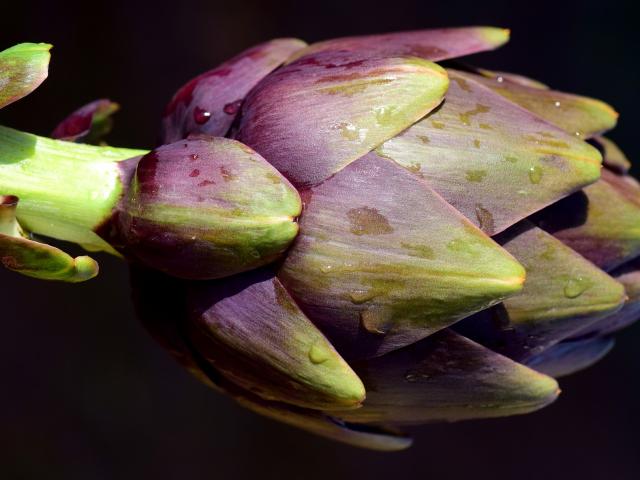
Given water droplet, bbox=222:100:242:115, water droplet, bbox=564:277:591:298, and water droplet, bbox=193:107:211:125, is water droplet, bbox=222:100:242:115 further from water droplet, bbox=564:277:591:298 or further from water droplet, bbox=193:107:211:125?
water droplet, bbox=564:277:591:298

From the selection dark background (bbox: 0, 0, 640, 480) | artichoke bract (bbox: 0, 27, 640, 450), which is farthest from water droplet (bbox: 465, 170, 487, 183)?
dark background (bbox: 0, 0, 640, 480)

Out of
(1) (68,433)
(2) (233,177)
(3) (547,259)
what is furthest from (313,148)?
(1) (68,433)

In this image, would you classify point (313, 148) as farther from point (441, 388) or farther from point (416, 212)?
point (441, 388)

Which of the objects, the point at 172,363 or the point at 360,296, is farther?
the point at 172,363

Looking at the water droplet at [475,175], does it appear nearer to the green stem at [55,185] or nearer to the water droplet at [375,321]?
the water droplet at [375,321]

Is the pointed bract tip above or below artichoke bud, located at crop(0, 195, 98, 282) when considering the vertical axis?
above

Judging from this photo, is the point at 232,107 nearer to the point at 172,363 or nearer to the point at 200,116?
the point at 200,116

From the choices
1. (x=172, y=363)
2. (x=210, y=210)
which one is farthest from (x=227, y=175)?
(x=172, y=363)
